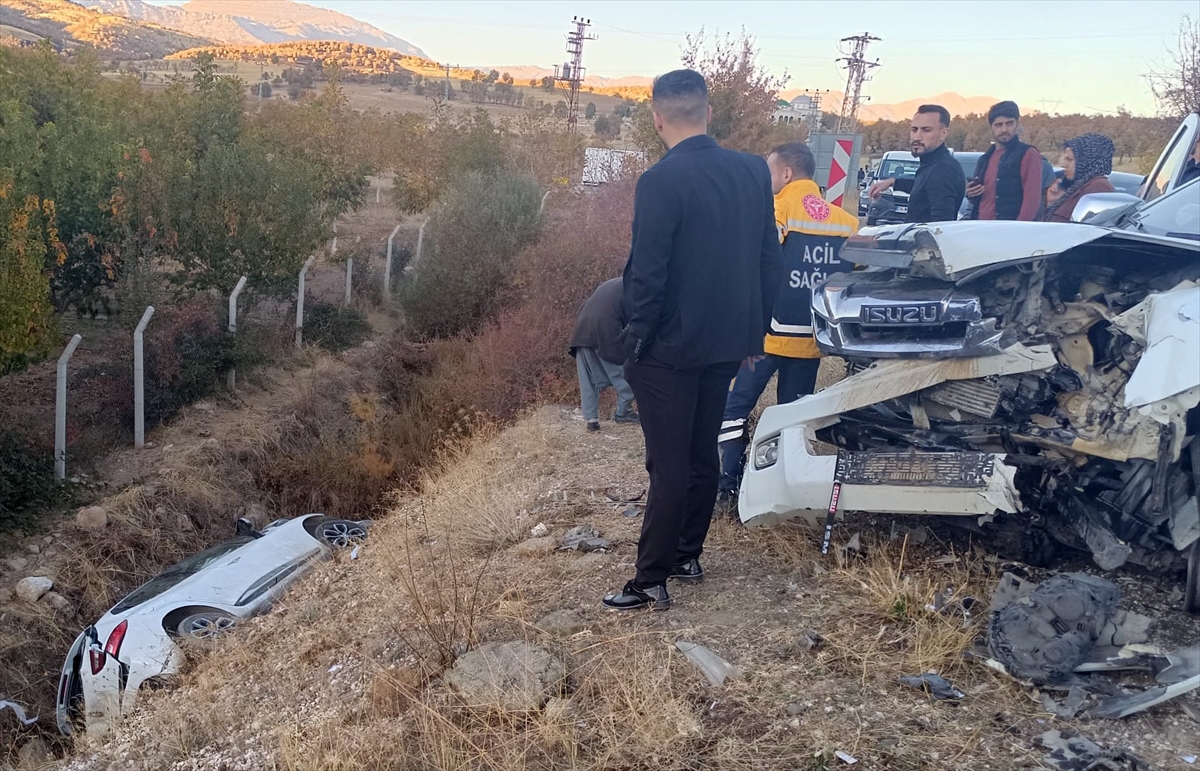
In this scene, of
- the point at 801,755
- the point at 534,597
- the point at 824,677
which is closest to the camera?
the point at 801,755

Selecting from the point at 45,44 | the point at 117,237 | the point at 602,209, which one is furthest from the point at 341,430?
the point at 45,44

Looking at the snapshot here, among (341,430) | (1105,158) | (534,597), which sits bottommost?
(341,430)

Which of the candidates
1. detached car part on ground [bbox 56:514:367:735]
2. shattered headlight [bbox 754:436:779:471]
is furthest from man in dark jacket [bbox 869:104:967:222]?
detached car part on ground [bbox 56:514:367:735]

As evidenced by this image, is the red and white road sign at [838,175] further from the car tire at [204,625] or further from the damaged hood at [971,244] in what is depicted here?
the car tire at [204,625]

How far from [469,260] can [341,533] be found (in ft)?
21.9

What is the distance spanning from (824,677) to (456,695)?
131 centimetres

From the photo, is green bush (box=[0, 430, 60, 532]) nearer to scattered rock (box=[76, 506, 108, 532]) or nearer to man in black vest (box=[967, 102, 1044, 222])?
scattered rock (box=[76, 506, 108, 532])

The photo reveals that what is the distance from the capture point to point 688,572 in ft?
13.1

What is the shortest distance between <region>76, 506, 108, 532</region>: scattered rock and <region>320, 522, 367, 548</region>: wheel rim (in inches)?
81.7

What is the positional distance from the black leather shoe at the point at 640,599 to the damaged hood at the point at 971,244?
171 cm

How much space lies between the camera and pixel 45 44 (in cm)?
1606

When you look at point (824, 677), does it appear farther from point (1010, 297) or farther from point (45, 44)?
point (45, 44)

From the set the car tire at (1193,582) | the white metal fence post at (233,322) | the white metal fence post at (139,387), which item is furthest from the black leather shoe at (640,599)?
the white metal fence post at (233,322)

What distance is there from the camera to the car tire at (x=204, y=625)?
5.26m
